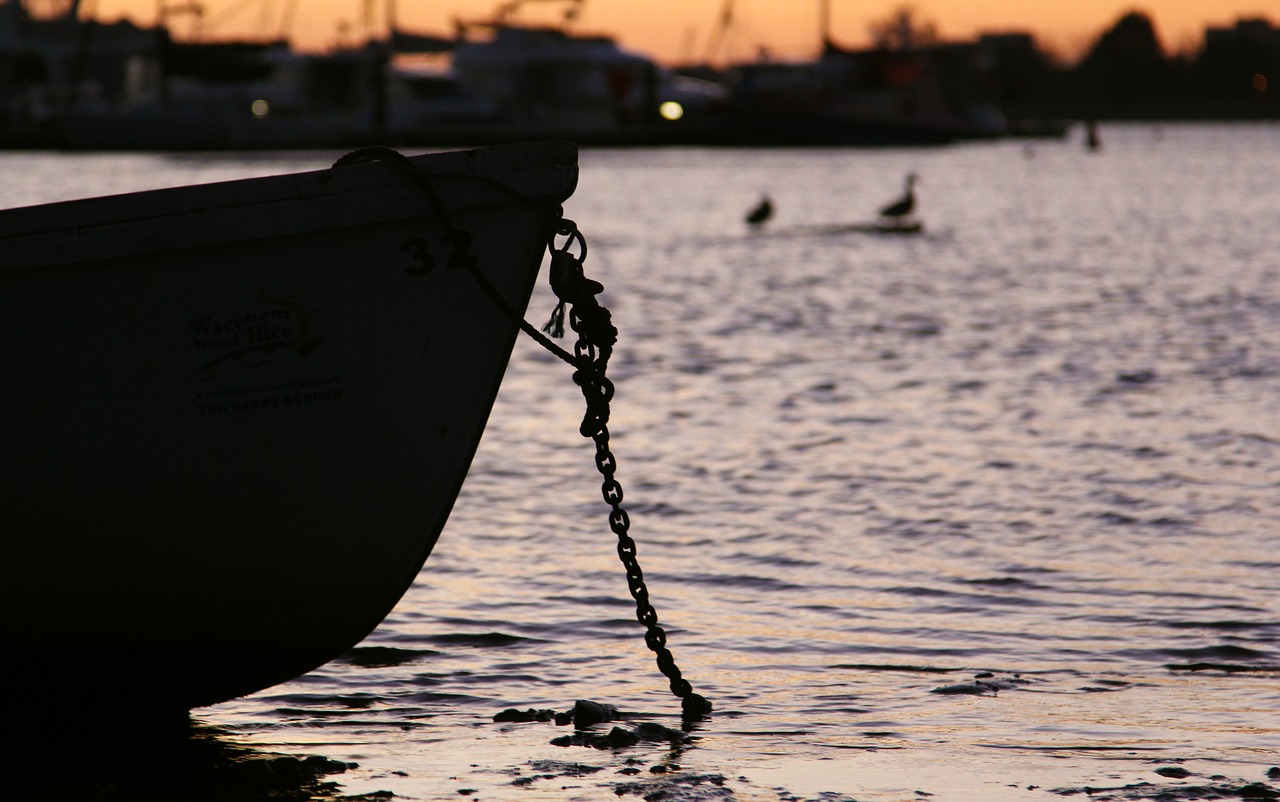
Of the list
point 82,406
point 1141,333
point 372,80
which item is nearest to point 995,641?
point 82,406

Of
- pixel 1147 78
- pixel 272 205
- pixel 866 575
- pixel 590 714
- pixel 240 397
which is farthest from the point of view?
pixel 1147 78

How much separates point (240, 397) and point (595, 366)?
44.3 inches

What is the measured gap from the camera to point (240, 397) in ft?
15.7

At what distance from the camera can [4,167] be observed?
57.4 metres

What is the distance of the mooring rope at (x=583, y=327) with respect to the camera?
484 cm

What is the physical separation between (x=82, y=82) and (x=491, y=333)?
84.7 metres

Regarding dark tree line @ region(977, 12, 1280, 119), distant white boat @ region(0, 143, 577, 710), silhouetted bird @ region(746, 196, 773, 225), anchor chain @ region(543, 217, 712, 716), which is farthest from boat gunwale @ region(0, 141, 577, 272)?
dark tree line @ region(977, 12, 1280, 119)

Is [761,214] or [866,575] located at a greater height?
[761,214]

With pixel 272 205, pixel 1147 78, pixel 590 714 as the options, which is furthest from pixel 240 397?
pixel 1147 78

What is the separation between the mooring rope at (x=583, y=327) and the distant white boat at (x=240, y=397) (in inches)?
1.5

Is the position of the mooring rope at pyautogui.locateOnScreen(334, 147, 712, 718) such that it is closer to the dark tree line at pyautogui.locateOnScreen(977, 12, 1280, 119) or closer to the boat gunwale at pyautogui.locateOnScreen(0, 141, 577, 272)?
the boat gunwale at pyautogui.locateOnScreen(0, 141, 577, 272)

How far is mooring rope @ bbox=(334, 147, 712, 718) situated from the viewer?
4.84 metres

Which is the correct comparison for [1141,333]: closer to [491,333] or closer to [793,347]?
[793,347]

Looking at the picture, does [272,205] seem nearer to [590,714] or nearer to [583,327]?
[583,327]
